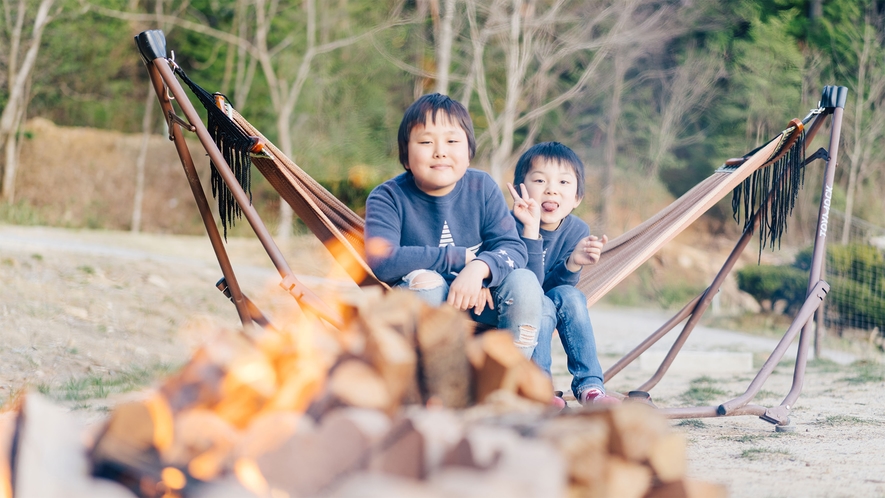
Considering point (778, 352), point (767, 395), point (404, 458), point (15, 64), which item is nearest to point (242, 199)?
point (404, 458)

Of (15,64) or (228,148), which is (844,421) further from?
(15,64)

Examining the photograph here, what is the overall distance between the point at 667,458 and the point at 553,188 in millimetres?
1225

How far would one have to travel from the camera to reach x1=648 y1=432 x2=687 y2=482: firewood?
3.55ft

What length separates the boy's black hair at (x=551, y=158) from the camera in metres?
2.24

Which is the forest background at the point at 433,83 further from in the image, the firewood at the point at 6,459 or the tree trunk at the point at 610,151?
the firewood at the point at 6,459

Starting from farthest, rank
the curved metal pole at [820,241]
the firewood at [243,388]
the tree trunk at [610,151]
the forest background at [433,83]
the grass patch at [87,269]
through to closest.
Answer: the tree trunk at [610,151] < the forest background at [433,83] < the grass patch at [87,269] < the curved metal pole at [820,241] < the firewood at [243,388]

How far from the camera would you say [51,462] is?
1.08 meters

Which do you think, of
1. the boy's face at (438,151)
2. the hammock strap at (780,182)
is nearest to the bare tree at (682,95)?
the hammock strap at (780,182)

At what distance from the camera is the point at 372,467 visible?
39.1 inches

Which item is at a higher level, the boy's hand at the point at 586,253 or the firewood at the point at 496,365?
the boy's hand at the point at 586,253

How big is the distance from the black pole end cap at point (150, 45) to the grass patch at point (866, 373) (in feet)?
9.66

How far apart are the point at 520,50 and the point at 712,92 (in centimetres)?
453

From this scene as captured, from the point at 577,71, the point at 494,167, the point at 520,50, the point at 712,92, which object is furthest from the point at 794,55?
the point at 494,167

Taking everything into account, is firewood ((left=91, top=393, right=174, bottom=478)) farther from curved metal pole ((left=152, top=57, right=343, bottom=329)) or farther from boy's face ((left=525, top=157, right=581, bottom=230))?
boy's face ((left=525, top=157, right=581, bottom=230))
